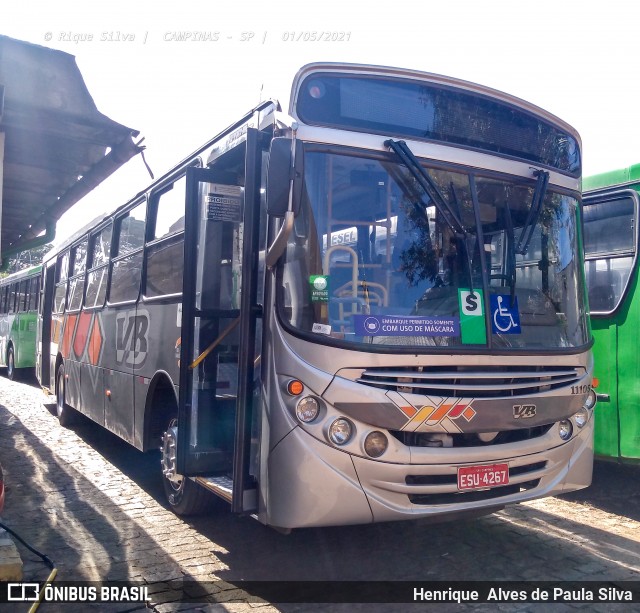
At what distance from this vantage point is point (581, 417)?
5.18 m

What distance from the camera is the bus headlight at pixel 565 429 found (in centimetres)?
504

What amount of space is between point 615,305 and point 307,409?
12.0 ft

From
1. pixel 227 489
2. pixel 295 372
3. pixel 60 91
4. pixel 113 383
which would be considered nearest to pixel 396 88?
pixel 295 372

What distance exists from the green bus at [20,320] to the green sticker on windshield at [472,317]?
48.8 feet

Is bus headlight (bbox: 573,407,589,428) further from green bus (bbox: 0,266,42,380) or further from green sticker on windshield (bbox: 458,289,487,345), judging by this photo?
green bus (bbox: 0,266,42,380)

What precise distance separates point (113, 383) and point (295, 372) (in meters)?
4.17

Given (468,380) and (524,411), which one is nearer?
(468,380)

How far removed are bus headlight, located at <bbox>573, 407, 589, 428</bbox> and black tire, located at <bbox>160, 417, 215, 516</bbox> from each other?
2.99 meters

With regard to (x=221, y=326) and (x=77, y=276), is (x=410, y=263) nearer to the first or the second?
(x=221, y=326)

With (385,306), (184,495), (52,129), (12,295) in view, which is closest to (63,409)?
(184,495)

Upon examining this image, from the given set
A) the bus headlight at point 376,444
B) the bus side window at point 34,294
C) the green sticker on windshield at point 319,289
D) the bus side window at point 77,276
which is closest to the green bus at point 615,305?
the bus headlight at point 376,444

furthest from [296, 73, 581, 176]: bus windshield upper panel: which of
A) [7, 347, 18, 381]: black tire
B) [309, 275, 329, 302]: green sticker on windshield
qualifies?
[7, 347, 18, 381]: black tire

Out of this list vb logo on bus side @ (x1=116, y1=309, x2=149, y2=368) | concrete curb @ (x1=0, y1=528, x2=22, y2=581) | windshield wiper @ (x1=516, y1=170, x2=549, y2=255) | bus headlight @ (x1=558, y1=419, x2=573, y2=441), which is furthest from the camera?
vb logo on bus side @ (x1=116, y1=309, x2=149, y2=368)

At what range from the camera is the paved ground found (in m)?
4.75
